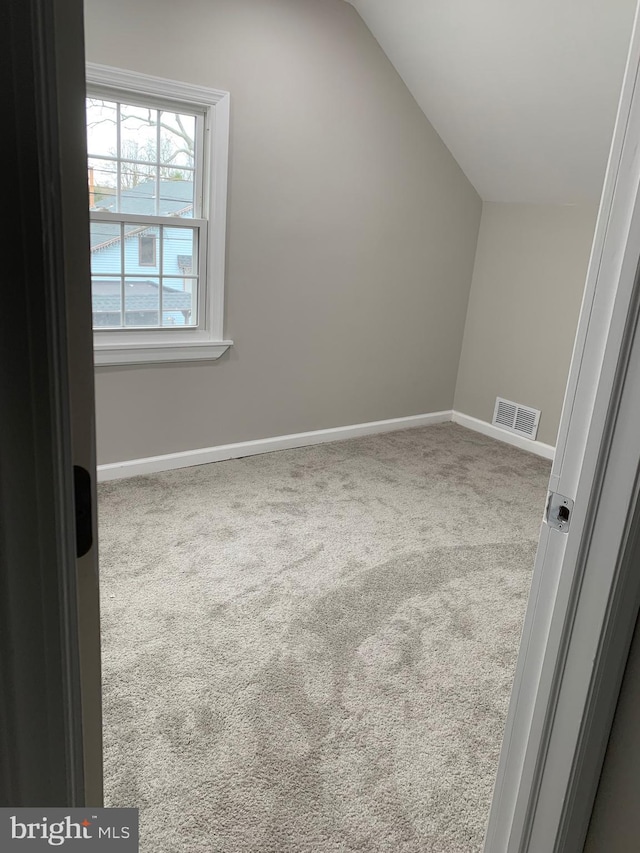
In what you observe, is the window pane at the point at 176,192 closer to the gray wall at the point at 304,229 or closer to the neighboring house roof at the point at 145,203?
the neighboring house roof at the point at 145,203

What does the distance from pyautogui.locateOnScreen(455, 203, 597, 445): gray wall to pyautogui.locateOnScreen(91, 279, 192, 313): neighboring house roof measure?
7.16ft

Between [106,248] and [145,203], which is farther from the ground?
[145,203]

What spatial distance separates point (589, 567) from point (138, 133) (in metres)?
2.93

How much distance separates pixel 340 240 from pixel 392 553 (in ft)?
6.44

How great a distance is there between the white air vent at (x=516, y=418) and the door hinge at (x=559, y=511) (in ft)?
11.1


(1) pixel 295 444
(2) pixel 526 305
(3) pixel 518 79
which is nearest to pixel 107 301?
(1) pixel 295 444

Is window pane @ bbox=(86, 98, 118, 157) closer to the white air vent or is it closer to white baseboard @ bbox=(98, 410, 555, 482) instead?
white baseboard @ bbox=(98, 410, 555, 482)

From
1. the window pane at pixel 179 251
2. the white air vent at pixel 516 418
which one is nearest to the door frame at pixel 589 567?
the window pane at pixel 179 251

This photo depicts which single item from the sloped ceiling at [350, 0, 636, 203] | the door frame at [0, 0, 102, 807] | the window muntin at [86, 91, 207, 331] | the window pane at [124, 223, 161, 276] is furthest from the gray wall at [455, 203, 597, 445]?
the door frame at [0, 0, 102, 807]

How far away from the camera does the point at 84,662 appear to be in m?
0.74

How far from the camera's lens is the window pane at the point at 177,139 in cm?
318

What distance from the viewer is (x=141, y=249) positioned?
10.7 feet

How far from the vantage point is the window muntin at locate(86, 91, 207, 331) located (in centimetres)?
304

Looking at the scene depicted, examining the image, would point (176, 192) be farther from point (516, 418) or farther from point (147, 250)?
point (516, 418)
